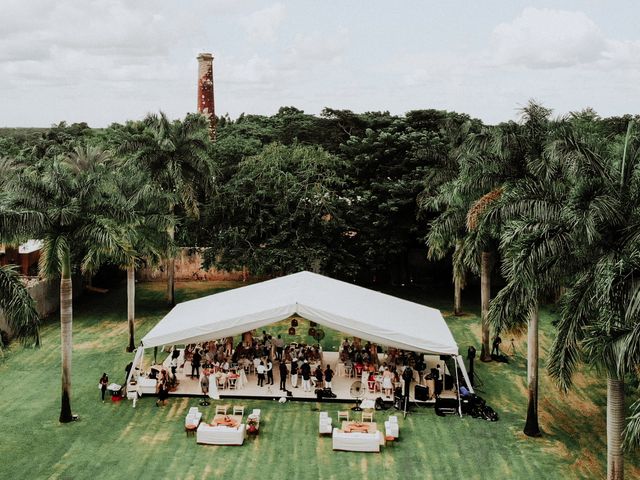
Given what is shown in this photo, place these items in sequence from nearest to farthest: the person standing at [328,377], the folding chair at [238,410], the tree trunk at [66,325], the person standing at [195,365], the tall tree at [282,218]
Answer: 1. the tree trunk at [66,325]
2. the folding chair at [238,410]
3. the person standing at [328,377]
4. the person standing at [195,365]
5. the tall tree at [282,218]

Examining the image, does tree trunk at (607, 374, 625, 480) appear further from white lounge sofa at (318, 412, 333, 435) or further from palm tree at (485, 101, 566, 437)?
white lounge sofa at (318, 412, 333, 435)

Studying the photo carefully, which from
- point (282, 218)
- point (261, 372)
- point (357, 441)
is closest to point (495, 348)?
point (261, 372)

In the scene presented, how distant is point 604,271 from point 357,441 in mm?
8711

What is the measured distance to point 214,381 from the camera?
2292cm

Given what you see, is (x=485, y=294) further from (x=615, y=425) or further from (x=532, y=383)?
(x=615, y=425)

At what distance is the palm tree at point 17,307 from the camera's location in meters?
15.7

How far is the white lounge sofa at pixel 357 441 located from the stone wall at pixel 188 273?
22.9 meters

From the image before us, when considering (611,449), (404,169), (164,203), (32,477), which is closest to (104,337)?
(164,203)

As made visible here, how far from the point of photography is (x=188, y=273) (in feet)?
137

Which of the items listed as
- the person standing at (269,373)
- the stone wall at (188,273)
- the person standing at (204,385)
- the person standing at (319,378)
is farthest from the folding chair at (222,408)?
the stone wall at (188,273)

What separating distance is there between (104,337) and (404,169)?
17.4 metres

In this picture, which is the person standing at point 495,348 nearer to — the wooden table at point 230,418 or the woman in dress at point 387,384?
the woman in dress at point 387,384

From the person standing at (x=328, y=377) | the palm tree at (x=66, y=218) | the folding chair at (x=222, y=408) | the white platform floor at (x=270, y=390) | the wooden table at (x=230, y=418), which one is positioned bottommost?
the white platform floor at (x=270, y=390)

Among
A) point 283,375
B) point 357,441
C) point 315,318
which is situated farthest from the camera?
point 283,375
